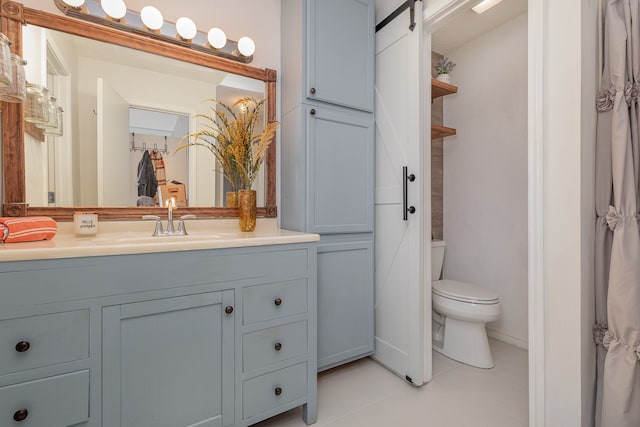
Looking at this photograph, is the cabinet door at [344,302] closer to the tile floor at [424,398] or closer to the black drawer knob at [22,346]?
the tile floor at [424,398]

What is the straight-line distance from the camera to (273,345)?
4.43ft

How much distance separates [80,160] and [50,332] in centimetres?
90

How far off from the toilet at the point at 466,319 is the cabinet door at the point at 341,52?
4.67ft

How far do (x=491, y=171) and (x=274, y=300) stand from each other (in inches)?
82.6

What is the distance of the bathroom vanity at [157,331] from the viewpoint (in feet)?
3.02

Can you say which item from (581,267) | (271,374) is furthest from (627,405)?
(271,374)

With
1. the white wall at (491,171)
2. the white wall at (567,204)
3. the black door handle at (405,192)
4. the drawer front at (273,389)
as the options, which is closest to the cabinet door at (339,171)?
the black door handle at (405,192)

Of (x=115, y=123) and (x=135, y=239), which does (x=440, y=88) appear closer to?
(x=115, y=123)

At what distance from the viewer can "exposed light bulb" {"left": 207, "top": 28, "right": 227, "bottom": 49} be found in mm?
1756

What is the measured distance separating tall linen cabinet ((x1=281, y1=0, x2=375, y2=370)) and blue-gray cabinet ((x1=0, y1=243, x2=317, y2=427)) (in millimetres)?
364

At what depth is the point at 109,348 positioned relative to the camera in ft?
3.36

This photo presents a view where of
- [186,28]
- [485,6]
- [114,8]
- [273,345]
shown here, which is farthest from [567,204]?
[114,8]

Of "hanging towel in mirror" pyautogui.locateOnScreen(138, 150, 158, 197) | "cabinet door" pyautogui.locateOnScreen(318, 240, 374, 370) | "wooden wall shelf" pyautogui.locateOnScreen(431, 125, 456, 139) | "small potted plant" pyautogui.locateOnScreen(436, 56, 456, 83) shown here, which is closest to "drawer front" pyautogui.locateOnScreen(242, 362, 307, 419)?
"cabinet door" pyautogui.locateOnScreen(318, 240, 374, 370)

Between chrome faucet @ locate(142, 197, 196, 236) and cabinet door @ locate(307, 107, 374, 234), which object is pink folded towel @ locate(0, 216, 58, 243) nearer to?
chrome faucet @ locate(142, 197, 196, 236)
